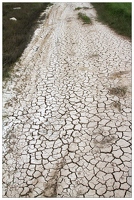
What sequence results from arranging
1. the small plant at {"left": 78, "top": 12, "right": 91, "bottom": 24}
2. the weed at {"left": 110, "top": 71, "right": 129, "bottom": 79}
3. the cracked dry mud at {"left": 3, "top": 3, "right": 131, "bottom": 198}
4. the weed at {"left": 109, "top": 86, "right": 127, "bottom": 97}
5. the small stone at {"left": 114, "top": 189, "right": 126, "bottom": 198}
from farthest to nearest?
the small plant at {"left": 78, "top": 12, "right": 91, "bottom": 24}, the weed at {"left": 110, "top": 71, "right": 129, "bottom": 79}, the weed at {"left": 109, "top": 86, "right": 127, "bottom": 97}, the cracked dry mud at {"left": 3, "top": 3, "right": 131, "bottom": 198}, the small stone at {"left": 114, "top": 189, "right": 126, "bottom": 198}

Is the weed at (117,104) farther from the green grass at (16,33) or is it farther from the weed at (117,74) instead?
the green grass at (16,33)

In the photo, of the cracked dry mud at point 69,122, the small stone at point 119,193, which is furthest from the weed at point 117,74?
the small stone at point 119,193

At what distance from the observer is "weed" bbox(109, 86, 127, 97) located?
214 inches

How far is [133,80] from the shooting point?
5.93 meters

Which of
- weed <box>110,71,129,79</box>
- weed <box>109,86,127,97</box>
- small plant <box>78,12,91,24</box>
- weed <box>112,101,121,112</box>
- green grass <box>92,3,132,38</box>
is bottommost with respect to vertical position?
weed <box>112,101,121,112</box>

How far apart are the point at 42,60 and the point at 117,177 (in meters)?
5.17

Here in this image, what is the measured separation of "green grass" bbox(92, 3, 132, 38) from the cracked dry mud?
61.0 inches

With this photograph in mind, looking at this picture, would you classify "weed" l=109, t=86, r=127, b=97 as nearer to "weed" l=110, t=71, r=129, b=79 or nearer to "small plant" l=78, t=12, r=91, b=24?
"weed" l=110, t=71, r=129, b=79

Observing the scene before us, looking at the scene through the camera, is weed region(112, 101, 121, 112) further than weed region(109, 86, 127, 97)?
No

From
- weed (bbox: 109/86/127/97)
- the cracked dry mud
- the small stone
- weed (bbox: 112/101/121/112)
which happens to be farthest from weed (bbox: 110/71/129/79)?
the small stone

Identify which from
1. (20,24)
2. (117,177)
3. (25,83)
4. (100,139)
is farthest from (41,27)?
(117,177)

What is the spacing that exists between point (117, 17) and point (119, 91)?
280 inches

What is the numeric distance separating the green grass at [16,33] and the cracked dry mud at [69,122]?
13.0 inches

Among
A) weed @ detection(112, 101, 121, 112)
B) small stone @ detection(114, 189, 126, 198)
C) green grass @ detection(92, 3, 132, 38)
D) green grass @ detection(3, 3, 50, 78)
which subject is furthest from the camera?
green grass @ detection(92, 3, 132, 38)
